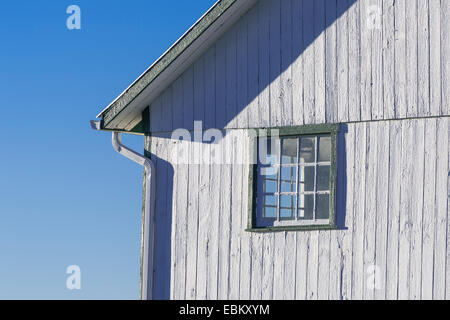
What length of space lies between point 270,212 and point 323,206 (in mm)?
852

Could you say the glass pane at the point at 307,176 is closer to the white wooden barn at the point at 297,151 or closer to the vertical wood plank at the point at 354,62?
the white wooden barn at the point at 297,151

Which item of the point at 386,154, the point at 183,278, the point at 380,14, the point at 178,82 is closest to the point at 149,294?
the point at 183,278

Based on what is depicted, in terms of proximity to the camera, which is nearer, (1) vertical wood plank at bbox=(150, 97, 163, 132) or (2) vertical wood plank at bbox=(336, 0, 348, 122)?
(2) vertical wood plank at bbox=(336, 0, 348, 122)

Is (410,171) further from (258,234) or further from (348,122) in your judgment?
(258,234)

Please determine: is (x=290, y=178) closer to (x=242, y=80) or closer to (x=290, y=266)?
(x=290, y=266)

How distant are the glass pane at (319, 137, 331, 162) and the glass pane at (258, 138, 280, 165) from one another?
640 mm

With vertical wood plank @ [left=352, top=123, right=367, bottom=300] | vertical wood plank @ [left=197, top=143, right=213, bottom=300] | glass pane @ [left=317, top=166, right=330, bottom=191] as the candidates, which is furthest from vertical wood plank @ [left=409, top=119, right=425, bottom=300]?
vertical wood plank @ [left=197, top=143, right=213, bottom=300]

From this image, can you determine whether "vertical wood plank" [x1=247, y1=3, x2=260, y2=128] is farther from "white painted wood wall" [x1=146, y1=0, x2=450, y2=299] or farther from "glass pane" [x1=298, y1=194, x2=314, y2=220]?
"glass pane" [x1=298, y1=194, x2=314, y2=220]

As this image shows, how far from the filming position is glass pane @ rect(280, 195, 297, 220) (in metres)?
15.2

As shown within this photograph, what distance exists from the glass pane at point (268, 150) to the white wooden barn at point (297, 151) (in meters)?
0.02

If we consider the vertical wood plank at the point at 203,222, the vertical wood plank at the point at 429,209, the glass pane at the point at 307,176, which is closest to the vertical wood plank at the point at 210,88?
the vertical wood plank at the point at 203,222

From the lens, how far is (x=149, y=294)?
52.6 ft

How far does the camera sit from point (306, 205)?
1598 cm
